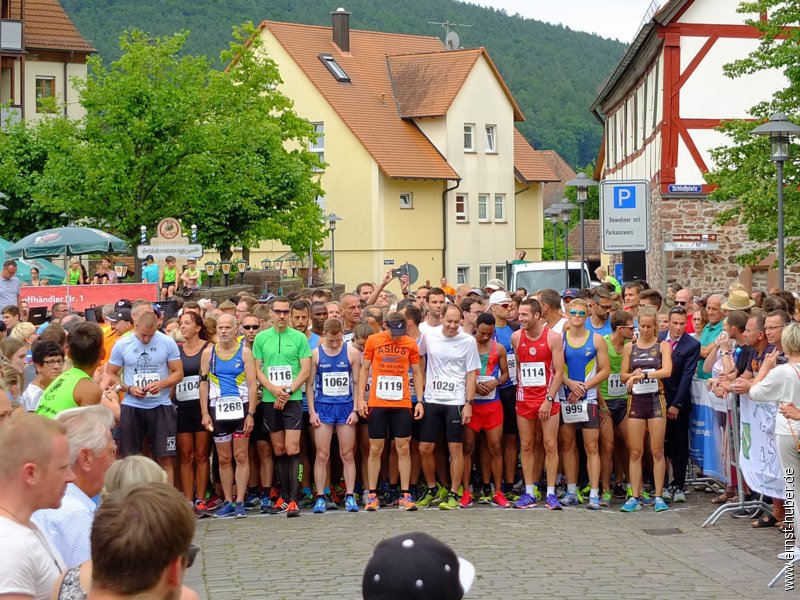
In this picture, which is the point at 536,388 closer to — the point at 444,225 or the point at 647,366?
the point at 647,366

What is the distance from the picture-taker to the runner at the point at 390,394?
13.3 m

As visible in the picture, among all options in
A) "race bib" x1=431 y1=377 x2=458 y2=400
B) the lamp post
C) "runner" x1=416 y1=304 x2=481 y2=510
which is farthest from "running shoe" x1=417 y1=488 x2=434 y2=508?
the lamp post

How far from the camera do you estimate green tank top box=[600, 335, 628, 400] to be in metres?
13.5

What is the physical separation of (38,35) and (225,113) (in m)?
25.7

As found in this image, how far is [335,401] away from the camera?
1345cm

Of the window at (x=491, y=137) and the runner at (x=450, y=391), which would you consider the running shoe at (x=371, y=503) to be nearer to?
the runner at (x=450, y=391)

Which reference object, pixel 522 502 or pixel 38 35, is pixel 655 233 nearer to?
pixel 522 502

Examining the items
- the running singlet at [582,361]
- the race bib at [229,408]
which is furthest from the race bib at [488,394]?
the race bib at [229,408]

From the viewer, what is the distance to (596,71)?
162875 millimetres

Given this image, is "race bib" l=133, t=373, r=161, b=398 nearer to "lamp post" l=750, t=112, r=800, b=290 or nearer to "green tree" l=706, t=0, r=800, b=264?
"lamp post" l=750, t=112, r=800, b=290

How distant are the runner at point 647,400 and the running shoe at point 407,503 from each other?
214 cm

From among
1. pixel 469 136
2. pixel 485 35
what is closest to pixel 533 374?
pixel 469 136

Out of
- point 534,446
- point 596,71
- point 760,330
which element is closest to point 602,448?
point 534,446

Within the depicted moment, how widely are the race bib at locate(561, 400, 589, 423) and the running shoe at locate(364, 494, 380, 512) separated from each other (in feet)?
6.96
